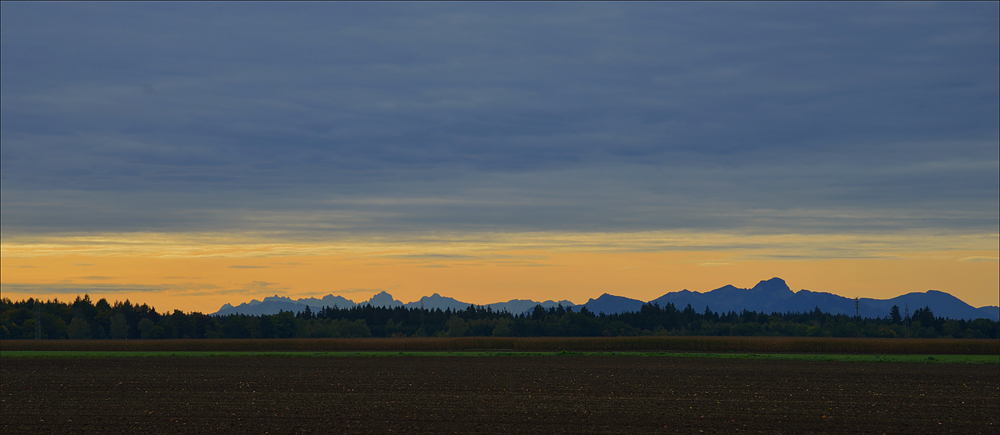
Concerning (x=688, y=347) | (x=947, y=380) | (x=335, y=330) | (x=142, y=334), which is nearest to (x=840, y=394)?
(x=947, y=380)

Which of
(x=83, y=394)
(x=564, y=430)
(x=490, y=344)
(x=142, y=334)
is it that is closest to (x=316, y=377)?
(x=83, y=394)

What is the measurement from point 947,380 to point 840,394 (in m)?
10.9

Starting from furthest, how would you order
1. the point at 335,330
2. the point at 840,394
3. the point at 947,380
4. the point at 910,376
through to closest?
the point at 335,330, the point at 910,376, the point at 947,380, the point at 840,394

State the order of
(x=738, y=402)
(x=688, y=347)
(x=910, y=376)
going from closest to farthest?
(x=738, y=402), (x=910, y=376), (x=688, y=347)

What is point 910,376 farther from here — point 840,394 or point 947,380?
point 840,394

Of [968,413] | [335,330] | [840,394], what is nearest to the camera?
[968,413]

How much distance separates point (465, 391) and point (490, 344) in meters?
63.2

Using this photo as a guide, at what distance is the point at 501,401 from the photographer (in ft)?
94.1

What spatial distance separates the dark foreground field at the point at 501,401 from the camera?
23.5m

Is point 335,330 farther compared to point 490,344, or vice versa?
point 335,330

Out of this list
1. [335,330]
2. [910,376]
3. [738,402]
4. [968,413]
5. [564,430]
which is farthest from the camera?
[335,330]

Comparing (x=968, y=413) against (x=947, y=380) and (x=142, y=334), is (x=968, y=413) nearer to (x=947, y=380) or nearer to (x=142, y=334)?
(x=947, y=380)

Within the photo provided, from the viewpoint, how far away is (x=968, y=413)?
1035 inches

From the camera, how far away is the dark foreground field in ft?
77.2
